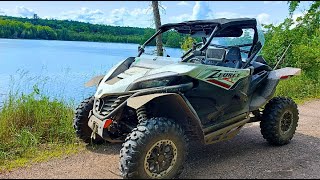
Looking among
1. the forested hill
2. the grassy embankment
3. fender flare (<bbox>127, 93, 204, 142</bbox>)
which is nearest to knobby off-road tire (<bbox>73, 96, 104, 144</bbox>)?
the grassy embankment

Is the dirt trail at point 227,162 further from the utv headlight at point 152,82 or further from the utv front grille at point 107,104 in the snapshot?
the utv headlight at point 152,82

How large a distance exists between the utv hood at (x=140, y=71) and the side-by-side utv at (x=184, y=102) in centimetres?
1

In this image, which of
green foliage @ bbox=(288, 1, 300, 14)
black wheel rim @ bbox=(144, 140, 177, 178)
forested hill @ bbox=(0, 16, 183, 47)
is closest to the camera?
black wheel rim @ bbox=(144, 140, 177, 178)

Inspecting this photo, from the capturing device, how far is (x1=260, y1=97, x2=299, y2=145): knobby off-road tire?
5422 millimetres

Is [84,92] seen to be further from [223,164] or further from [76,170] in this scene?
[223,164]

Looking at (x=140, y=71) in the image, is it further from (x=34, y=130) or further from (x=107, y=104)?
(x=34, y=130)

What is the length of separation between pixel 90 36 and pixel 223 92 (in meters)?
9.35

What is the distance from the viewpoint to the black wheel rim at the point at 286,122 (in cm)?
559

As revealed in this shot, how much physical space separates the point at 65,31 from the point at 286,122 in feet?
28.7

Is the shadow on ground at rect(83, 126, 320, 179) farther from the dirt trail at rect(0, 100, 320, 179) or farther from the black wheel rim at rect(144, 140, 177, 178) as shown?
the black wheel rim at rect(144, 140, 177, 178)

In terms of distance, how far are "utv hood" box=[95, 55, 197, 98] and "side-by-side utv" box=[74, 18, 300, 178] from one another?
1cm

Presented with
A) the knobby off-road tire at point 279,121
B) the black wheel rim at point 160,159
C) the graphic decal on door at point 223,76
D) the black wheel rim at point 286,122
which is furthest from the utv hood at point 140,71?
the black wheel rim at point 286,122

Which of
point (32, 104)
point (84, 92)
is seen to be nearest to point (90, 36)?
point (84, 92)

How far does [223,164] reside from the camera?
4.66m
